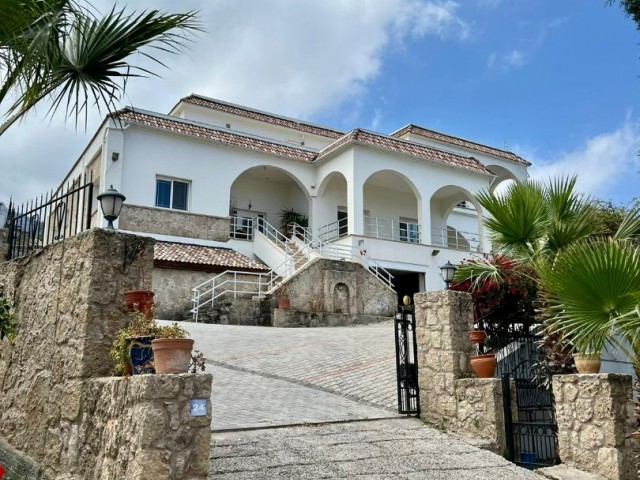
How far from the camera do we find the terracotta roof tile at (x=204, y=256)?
20547 mm

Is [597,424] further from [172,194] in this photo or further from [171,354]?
[172,194]

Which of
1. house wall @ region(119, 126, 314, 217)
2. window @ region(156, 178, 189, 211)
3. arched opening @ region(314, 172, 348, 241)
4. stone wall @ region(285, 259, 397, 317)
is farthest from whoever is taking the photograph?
arched opening @ region(314, 172, 348, 241)

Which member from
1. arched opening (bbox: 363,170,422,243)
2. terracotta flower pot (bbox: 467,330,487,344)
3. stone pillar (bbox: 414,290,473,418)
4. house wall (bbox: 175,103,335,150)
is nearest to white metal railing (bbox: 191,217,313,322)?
arched opening (bbox: 363,170,422,243)

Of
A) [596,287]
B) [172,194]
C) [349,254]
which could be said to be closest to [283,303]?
[349,254]

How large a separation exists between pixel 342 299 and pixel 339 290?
32 cm

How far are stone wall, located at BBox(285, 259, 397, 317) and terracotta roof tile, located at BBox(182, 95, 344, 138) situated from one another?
12869mm

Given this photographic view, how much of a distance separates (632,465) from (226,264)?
1629 centimetres

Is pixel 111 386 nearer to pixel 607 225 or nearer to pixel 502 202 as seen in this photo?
pixel 502 202

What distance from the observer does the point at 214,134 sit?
81.3 feet

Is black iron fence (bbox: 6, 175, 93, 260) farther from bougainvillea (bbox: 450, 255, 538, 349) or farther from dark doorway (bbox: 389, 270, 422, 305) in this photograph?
dark doorway (bbox: 389, 270, 422, 305)

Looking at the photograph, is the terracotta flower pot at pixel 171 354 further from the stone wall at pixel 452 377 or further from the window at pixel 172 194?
the window at pixel 172 194

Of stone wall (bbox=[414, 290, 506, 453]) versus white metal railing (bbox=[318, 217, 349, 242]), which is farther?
white metal railing (bbox=[318, 217, 349, 242])

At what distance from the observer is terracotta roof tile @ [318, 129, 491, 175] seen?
25.0 meters

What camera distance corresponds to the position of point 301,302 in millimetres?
20141
